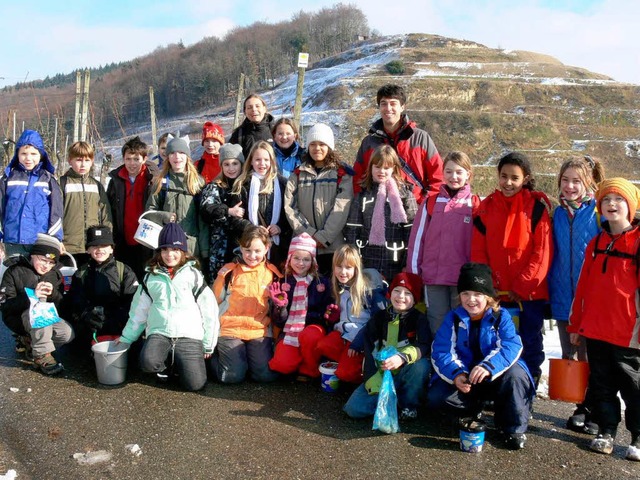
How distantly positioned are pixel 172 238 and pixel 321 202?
1436 millimetres

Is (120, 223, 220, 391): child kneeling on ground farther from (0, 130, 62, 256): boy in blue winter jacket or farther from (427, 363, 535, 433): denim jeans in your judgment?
(427, 363, 535, 433): denim jeans

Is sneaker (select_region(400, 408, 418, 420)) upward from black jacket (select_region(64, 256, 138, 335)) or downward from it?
downward

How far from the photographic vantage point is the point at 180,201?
5520mm

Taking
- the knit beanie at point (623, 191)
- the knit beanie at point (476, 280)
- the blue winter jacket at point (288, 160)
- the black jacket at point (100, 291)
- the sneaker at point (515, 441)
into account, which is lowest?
the sneaker at point (515, 441)

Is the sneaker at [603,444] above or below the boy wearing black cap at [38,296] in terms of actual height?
below

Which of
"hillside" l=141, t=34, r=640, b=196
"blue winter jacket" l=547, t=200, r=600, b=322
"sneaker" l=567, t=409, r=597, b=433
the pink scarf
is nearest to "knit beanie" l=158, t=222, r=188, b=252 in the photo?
the pink scarf

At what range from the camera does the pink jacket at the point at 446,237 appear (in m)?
4.61

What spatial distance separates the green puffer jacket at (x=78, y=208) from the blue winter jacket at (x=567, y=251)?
434 centimetres

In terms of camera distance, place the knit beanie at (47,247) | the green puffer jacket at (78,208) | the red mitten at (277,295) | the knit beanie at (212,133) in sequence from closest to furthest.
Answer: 1. the red mitten at (277,295)
2. the knit beanie at (47,247)
3. the green puffer jacket at (78,208)
4. the knit beanie at (212,133)

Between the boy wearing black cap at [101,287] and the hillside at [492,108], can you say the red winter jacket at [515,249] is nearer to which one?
the boy wearing black cap at [101,287]

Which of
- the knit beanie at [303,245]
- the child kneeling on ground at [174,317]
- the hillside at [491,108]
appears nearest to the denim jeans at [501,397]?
the knit beanie at [303,245]

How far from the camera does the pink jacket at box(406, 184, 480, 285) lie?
4.61m

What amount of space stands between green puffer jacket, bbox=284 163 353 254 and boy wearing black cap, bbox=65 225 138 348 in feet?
5.45

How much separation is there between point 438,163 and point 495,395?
2.37 m
